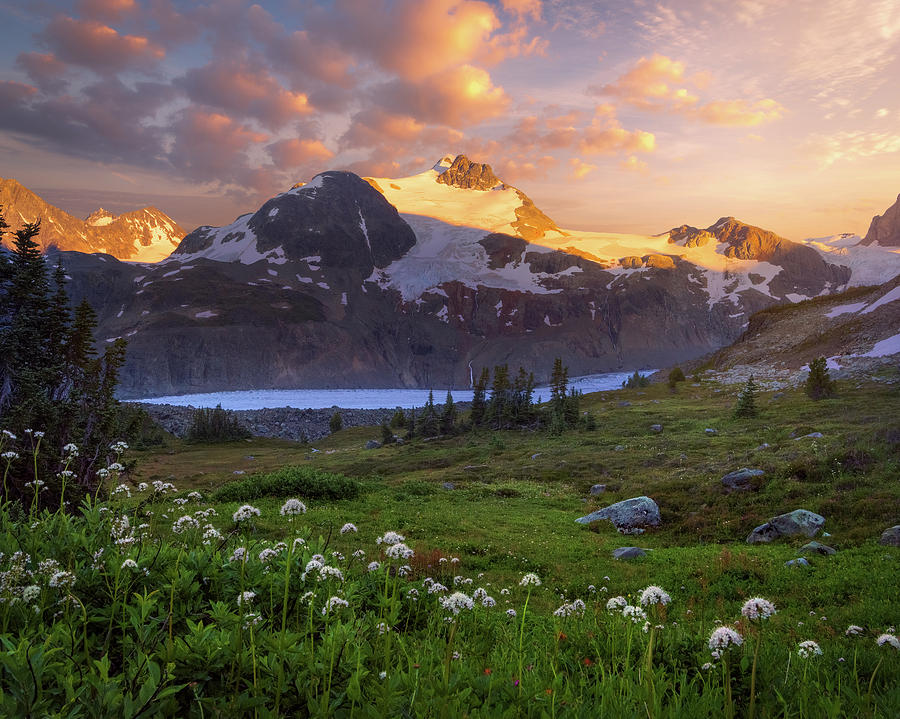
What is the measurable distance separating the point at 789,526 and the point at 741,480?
246 inches

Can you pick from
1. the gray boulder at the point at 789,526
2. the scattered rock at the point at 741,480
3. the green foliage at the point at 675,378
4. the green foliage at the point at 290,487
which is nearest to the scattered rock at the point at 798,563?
the gray boulder at the point at 789,526

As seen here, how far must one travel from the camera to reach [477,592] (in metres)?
5.45

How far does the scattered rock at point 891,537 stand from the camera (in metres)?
14.9

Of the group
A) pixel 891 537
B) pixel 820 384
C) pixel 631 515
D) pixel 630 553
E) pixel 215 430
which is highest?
pixel 820 384

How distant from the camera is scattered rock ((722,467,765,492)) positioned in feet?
76.5

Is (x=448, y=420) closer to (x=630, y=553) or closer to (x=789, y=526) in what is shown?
(x=630, y=553)

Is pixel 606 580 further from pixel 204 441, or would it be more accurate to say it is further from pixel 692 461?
pixel 204 441

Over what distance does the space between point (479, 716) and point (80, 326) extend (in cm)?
2355

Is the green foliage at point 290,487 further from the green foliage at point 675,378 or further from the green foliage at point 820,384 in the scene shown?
the green foliage at point 675,378

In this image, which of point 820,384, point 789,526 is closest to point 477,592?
point 789,526

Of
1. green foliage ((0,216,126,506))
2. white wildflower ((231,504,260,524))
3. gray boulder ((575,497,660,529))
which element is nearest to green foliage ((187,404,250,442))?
green foliage ((0,216,126,506))

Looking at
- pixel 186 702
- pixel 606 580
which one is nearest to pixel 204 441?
pixel 606 580

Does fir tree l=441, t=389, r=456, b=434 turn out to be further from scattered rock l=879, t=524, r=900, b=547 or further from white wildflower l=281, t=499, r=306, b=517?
white wildflower l=281, t=499, r=306, b=517

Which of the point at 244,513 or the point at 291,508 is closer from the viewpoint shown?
the point at 244,513
